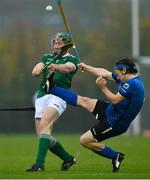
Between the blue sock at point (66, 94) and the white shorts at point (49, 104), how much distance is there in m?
0.29

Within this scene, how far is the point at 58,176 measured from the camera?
15.1 metres

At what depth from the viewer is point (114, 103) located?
1570cm

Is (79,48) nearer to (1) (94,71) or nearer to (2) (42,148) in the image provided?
(1) (94,71)

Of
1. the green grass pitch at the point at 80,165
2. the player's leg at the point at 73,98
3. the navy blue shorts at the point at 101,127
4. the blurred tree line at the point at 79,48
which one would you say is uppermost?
the player's leg at the point at 73,98

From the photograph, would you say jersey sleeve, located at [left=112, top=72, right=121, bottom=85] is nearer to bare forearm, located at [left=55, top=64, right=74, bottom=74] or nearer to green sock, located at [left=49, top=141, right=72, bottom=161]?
bare forearm, located at [left=55, top=64, right=74, bottom=74]

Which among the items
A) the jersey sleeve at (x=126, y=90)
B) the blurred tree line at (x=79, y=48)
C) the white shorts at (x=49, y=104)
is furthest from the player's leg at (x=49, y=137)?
the blurred tree line at (x=79, y=48)

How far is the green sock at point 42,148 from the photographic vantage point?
1620 cm

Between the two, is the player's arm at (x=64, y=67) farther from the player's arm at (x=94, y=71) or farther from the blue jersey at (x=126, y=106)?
the blue jersey at (x=126, y=106)

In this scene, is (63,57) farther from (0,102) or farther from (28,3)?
(28,3)

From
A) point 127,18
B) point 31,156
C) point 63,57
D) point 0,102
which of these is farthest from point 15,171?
point 127,18

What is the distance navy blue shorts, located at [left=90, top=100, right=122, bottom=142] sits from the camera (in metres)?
16.2

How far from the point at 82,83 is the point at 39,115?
26.0m

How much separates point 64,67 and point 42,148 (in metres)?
1.38

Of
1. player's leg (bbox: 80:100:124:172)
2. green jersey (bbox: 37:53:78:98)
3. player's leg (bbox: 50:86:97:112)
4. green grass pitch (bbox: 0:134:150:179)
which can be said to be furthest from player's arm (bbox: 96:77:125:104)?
green grass pitch (bbox: 0:134:150:179)
